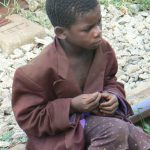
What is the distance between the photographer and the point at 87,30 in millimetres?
3246

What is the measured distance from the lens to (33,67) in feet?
10.8

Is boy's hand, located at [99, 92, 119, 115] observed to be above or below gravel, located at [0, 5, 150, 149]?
above

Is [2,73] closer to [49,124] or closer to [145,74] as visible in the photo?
[145,74]

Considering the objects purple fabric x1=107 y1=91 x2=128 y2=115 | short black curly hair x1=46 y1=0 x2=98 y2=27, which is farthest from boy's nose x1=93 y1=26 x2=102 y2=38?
purple fabric x1=107 y1=91 x2=128 y2=115

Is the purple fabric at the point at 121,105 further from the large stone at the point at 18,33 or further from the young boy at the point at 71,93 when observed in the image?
the large stone at the point at 18,33

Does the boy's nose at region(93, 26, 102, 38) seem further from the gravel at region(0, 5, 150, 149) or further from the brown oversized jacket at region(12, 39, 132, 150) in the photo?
the gravel at region(0, 5, 150, 149)

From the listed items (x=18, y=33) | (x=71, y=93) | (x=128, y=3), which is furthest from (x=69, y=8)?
(x=128, y=3)

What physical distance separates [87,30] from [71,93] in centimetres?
42

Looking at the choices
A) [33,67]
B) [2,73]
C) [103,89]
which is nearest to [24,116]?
[33,67]

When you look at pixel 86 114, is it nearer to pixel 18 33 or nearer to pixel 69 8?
pixel 69 8

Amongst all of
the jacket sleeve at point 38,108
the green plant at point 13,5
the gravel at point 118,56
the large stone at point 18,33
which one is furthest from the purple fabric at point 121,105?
the green plant at point 13,5

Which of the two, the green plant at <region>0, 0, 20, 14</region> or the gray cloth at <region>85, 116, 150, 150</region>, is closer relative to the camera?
the gray cloth at <region>85, 116, 150, 150</region>

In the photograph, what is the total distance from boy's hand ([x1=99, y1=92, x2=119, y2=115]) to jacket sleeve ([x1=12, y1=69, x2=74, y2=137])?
0.23 metres

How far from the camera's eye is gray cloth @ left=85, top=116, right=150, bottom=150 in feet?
10.8
